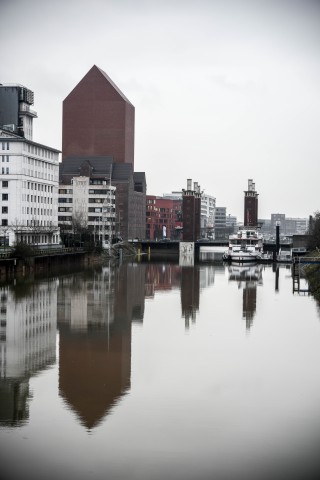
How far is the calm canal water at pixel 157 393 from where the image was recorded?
44.5 feet

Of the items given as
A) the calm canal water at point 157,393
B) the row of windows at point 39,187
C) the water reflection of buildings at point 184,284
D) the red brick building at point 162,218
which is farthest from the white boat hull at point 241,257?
the red brick building at point 162,218

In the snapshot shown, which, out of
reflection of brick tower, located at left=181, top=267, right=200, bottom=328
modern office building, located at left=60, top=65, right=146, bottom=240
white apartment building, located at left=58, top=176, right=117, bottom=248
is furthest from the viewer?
modern office building, located at left=60, top=65, right=146, bottom=240

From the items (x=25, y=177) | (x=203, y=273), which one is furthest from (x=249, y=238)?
(x=25, y=177)

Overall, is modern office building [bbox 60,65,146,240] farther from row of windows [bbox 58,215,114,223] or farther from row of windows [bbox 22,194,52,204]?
row of windows [bbox 22,194,52,204]

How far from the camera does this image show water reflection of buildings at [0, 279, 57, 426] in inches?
664

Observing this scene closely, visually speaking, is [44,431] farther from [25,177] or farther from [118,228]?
[118,228]

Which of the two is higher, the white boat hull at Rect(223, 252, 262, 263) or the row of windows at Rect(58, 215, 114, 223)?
the row of windows at Rect(58, 215, 114, 223)

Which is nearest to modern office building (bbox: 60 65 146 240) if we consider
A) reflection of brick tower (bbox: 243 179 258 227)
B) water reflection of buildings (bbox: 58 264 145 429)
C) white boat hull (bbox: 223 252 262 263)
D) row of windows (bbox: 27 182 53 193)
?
reflection of brick tower (bbox: 243 179 258 227)

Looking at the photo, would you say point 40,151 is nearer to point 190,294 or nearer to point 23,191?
point 23,191

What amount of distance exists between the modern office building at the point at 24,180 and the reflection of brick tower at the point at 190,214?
39.4 metres

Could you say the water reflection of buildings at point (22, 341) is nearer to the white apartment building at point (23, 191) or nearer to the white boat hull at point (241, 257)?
the white apartment building at point (23, 191)

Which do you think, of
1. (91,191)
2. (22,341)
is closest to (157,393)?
(22,341)

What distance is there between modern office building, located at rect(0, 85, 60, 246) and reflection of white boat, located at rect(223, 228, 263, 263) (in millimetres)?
22425

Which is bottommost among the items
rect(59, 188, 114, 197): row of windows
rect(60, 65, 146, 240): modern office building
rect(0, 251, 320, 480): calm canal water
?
rect(0, 251, 320, 480): calm canal water
